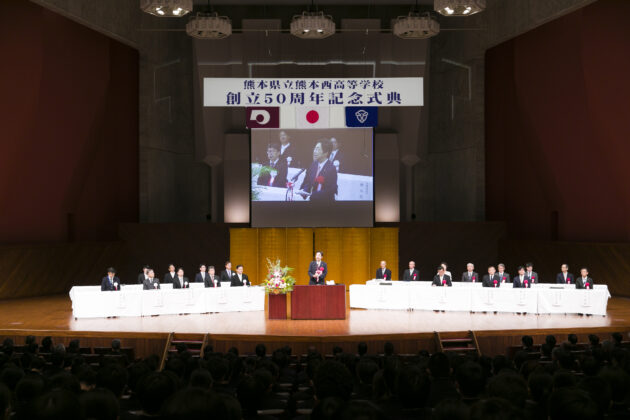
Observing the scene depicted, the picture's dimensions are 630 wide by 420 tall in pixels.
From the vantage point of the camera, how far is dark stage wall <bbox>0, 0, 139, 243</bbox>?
14617 mm

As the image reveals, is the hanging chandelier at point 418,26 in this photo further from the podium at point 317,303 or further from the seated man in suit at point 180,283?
the seated man in suit at point 180,283

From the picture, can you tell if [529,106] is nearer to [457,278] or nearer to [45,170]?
[457,278]

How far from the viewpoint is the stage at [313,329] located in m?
10.1

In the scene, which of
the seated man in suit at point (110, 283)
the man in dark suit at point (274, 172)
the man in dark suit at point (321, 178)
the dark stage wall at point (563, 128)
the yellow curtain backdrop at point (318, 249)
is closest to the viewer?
the seated man in suit at point (110, 283)

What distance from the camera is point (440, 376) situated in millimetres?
5293

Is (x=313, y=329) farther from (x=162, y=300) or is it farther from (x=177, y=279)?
(x=177, y=279)

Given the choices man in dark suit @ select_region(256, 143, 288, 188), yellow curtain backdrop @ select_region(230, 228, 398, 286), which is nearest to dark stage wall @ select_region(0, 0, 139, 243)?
yellow curtain backdrop @ select_region(230, 228, 398, 286)

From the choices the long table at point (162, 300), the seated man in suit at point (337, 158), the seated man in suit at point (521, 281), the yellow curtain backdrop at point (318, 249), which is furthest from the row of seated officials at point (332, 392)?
the seated man in suit at point (337, 158)

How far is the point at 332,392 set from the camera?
361 cm

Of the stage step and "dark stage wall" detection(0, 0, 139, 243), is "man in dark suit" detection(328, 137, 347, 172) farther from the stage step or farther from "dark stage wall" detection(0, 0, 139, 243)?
the stage step

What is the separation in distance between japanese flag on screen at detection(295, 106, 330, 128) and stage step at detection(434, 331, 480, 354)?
7.22 m

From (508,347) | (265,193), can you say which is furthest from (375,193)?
(508,347)

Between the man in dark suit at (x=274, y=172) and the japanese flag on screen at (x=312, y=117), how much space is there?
174 centimetres

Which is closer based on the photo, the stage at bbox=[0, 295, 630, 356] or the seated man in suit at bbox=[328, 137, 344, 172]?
the stage at bbox=[0, 295, 630, 356]
